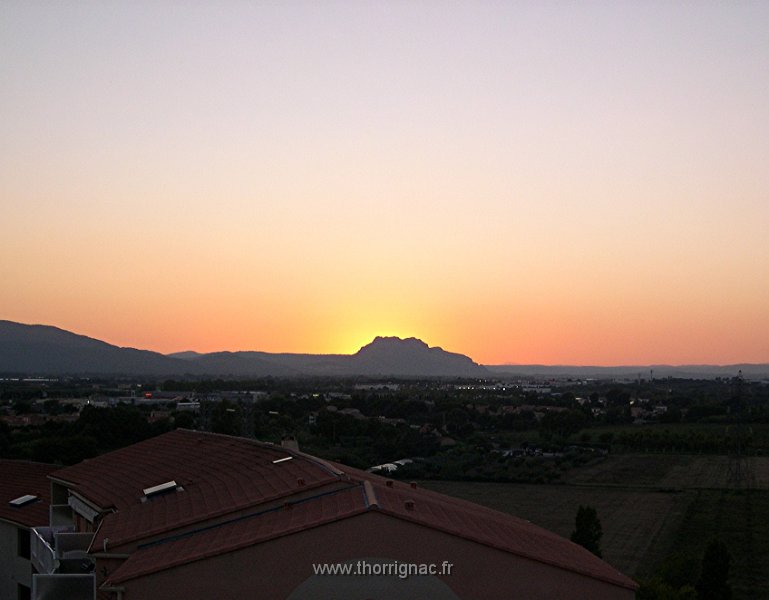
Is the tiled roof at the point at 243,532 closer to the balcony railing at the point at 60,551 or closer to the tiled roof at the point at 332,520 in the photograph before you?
the tiled roof at the point at 332,520

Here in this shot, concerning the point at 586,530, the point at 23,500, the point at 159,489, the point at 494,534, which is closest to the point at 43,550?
the point at 159,489

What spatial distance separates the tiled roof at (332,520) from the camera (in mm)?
9969

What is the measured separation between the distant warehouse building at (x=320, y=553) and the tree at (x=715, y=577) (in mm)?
8995

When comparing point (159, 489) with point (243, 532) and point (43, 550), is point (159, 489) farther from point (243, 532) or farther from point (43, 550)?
point (243, 532)

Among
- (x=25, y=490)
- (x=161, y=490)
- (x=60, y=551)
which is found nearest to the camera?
(x=60, y=551)

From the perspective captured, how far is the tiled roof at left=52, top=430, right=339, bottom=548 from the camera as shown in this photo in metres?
11.3

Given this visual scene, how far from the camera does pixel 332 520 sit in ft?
32.9

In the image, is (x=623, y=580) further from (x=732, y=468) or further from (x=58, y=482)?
(x=732, y=468)

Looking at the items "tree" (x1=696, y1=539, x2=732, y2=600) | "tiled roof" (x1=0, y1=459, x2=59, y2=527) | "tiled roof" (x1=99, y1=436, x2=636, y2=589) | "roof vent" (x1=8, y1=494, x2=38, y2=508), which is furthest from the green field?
"roof vent" (x1=8, y1=494, x2=38, y2=508)

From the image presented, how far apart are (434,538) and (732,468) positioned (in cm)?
4993

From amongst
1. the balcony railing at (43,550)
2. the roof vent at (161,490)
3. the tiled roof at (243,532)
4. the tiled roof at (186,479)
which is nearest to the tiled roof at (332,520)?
the tiled roof at (243,532)

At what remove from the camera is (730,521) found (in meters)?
37.2

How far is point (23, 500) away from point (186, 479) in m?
6.66

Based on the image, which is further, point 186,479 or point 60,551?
point 186,479
